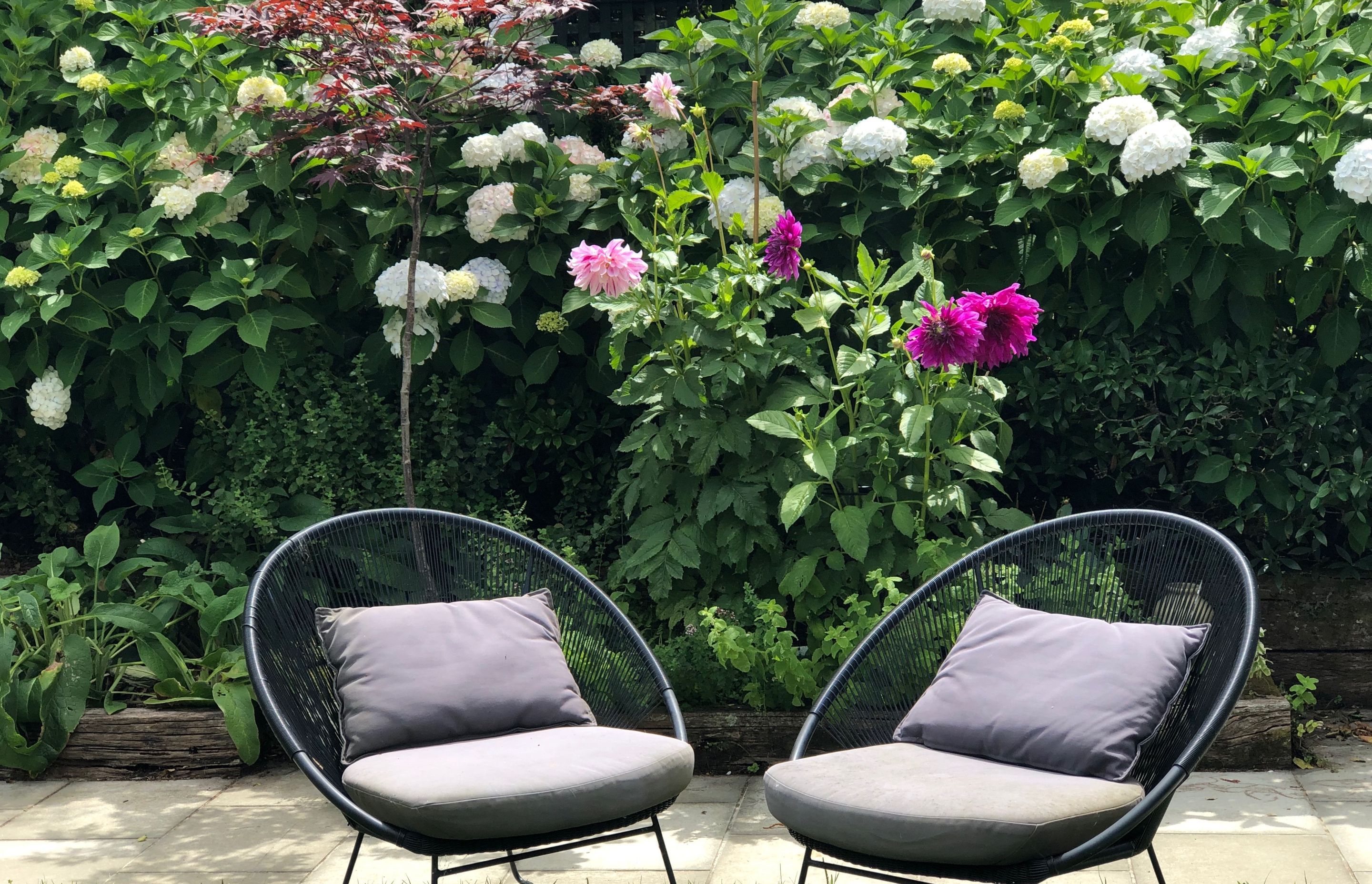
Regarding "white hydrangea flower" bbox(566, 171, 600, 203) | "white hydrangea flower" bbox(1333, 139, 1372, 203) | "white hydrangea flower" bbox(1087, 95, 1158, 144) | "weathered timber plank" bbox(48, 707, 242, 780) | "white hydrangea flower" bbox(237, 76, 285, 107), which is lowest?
"weathered timber plank" bbox(48, 707, 242, 780)

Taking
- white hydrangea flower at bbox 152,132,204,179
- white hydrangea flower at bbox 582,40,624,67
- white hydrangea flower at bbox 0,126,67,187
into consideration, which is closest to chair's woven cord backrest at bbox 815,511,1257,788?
white hydrangea flower at bbox 582,40,624,67

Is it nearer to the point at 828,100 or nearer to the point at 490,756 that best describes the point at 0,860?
the point at 490,756

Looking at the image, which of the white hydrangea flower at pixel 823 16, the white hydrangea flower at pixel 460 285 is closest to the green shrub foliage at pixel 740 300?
the white hydrangea flower at pixel 823 16

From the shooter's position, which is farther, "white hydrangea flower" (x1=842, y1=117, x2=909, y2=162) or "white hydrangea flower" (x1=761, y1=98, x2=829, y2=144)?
"white hydrangea flower" (x1=761, y1=98, x2=829, y2=144)

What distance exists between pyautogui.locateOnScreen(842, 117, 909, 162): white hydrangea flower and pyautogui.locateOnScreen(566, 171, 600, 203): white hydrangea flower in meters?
0.77

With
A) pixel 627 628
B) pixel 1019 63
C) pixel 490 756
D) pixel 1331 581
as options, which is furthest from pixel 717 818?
pixel 1019 63

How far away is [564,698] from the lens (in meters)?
2.24

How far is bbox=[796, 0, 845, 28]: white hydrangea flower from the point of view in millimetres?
3590

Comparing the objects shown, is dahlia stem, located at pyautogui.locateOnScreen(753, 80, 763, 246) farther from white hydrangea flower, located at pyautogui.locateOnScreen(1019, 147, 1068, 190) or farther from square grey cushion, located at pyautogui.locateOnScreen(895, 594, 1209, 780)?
square grey cushion, located at pyautogui.locateOnScreen(895, 594, 1209, 780)

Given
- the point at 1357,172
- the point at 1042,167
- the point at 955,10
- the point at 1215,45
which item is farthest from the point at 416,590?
the point at 1215,45

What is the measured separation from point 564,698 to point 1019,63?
218 centimetres

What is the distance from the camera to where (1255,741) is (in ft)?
9.44

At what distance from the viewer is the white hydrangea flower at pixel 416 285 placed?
3434 millimetres

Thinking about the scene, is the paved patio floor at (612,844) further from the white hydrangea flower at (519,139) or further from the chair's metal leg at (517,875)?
the white hydrangea flower at (519,139)
